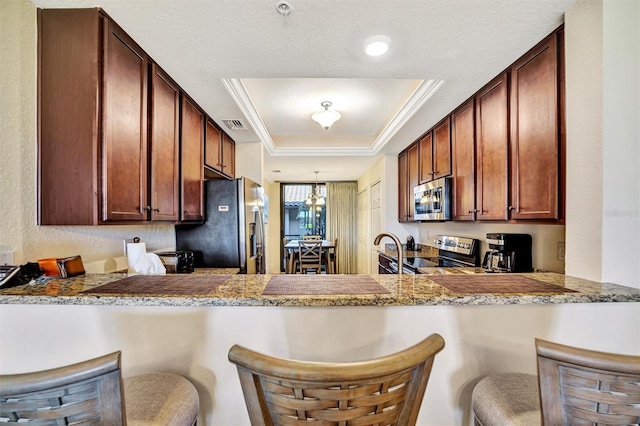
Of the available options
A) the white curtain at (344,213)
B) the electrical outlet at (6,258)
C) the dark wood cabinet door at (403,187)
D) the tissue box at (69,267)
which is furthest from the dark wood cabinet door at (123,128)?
the white curtain at (344,213)

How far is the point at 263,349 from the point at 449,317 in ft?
2.51

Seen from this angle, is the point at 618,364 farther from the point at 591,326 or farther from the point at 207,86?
the point at 207,86

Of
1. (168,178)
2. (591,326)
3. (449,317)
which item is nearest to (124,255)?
(168,178)

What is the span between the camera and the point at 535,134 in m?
1.62

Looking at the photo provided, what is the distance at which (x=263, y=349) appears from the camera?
1092 mm

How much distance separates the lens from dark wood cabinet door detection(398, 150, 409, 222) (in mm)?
3793

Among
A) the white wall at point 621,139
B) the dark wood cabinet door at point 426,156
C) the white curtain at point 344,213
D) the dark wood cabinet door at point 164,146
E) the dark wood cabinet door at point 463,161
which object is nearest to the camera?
the white wall at point 621,139

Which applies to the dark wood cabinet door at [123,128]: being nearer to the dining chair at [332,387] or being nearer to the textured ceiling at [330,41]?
the textured ceiling at [330,41]

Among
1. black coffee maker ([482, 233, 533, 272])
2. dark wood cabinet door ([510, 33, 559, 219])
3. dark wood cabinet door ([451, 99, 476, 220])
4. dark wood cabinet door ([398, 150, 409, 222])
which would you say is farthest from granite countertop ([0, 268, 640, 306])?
dark wood cabinet door ([398, 150, 409, 222])

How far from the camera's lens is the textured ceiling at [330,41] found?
4.23 feet

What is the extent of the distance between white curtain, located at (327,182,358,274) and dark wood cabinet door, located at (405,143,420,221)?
130 inches

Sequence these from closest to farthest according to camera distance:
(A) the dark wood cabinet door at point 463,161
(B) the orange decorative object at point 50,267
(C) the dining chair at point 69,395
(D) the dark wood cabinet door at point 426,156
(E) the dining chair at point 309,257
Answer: (C) the dining chair at point 69,395
(B) the orange decorative object at point 50,267
(A) the dark wood cabinet door at point 463,161
(D) the dark wood cabinet door at point 426,156
(E) the dining chair at point 309,257

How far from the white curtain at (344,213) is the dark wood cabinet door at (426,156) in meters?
3.78

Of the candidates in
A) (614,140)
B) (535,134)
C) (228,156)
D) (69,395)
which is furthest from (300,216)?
(69,395)
